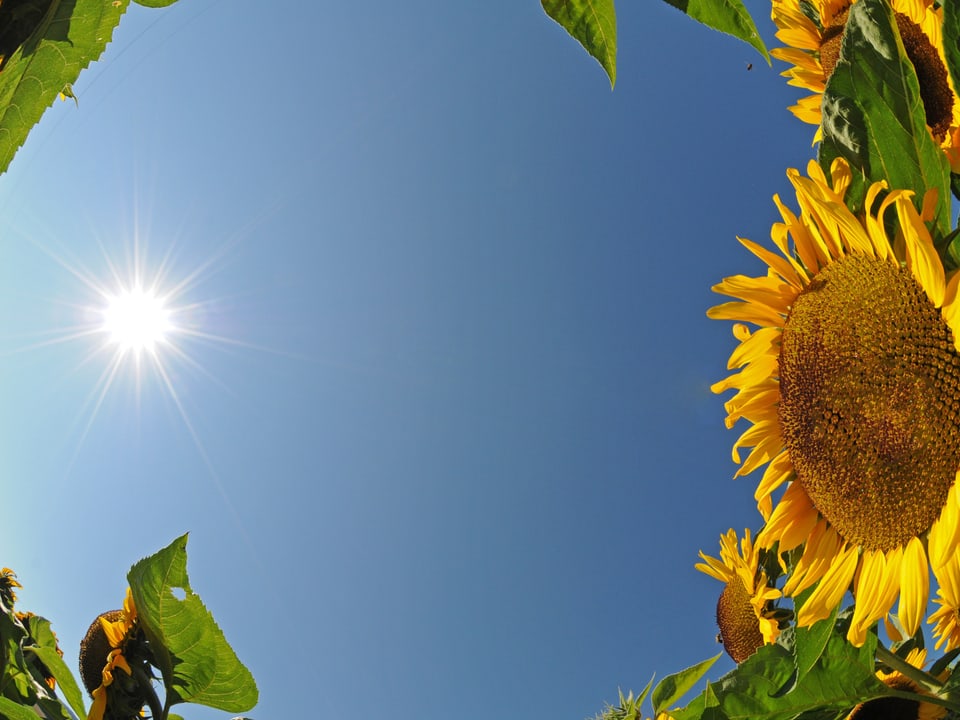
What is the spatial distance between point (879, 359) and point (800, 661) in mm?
690

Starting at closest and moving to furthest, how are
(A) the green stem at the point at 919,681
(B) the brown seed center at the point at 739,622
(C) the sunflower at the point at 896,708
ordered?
1. (A) the green stem at the point at 919,681
2. (C) the sunflower at the point at 896,708
3. (B) the brown seed center at the point at 739,622

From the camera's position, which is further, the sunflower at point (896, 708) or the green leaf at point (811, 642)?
the sunflower at point (896, 708)

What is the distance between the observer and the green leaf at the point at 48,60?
0.82 meters

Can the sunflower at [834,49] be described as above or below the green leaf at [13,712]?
above

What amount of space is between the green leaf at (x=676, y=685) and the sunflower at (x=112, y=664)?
1.85 m

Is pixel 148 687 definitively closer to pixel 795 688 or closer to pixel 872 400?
pixel 795 688

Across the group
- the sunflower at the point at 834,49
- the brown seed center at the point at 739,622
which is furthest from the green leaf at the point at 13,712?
the brown seed center at the point at 739,622

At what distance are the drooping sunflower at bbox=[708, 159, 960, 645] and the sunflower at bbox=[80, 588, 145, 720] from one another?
2011mm

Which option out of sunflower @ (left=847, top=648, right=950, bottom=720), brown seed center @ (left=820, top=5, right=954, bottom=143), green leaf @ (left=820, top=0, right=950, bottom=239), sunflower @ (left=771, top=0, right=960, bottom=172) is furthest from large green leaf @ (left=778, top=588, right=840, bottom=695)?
brown seed center @ (left=820, top=5, right=954, bottom=143)

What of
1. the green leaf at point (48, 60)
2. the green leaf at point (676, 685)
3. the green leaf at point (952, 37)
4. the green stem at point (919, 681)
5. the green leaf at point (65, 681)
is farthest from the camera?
the green leaf at point (676, 685)

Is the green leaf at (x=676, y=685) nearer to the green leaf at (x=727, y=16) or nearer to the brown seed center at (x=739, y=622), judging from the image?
the brown seed center at (x=739, y=622)

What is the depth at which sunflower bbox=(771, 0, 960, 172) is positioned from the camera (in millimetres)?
2127

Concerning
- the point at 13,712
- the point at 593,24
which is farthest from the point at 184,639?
the point at 593,24

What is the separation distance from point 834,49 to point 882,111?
1.71 metres
